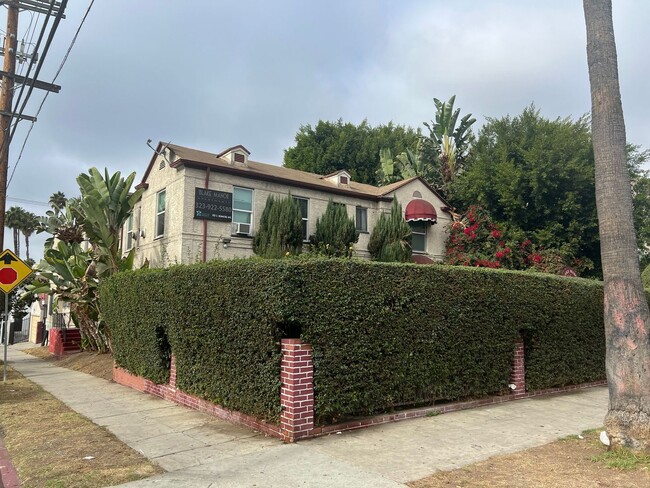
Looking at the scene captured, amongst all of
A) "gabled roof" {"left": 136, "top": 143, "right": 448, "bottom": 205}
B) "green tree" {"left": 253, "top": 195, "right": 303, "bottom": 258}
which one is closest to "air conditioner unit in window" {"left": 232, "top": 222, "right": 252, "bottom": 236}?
"green tree" {"left": 253, "top": 195, "right": 303, "bottom": 258}

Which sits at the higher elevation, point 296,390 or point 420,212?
point 420,212

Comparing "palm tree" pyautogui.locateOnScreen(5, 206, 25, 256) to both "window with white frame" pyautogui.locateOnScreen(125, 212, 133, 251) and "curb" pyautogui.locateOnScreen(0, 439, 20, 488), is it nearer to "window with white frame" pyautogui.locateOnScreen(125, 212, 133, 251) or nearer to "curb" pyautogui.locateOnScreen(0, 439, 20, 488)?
"window with white frame" pyautogui.locateOnScreen(125, 212, 133, 251)

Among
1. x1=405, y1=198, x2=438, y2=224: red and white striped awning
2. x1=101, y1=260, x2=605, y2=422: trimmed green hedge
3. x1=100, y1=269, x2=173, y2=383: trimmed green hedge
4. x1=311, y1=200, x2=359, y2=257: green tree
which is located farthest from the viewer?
x1=405, y1=198, x2=438, y2=224: red and white striped awning

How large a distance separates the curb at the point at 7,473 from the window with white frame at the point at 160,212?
11457 millimetres

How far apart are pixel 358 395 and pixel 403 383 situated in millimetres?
916

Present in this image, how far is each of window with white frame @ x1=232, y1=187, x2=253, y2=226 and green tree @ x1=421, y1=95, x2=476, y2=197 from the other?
1448 centimetres

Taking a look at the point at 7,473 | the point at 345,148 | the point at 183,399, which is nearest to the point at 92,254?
the point at 183,399

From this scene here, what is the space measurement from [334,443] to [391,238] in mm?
13569

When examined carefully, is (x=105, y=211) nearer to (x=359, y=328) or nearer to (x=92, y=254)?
(x=92, y=254)

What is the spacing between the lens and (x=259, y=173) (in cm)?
1719

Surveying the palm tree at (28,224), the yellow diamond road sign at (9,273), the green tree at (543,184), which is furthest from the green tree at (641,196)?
the palm tree at (28,224)

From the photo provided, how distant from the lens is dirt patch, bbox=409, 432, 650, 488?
4730mm

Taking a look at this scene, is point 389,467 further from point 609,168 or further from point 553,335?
point 553,335

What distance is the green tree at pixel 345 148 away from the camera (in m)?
36.8
